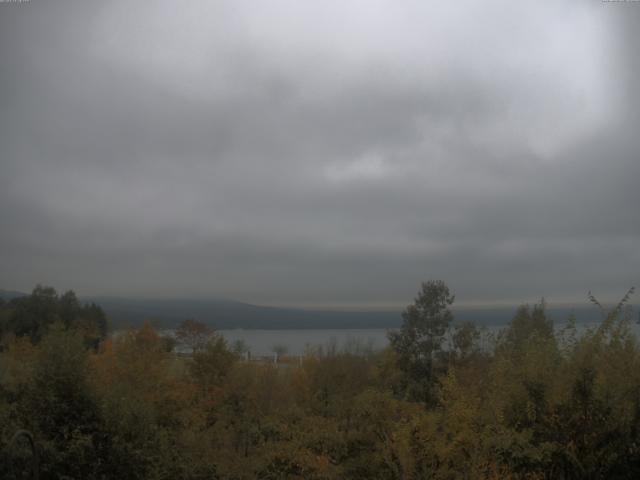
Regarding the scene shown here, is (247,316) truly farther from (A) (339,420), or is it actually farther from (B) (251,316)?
(A) (339,420)

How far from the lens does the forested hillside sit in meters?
15.3

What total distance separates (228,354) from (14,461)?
22.5 metres

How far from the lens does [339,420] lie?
99.9 feet

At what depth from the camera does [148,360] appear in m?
31.2

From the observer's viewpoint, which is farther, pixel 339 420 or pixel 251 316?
pixel 251 316

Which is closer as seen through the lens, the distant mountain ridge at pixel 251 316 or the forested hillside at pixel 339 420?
the forested hillside at pixel 339 420

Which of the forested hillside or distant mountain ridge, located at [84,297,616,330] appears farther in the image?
distant mountain ridge, located at [84,297,616,330]

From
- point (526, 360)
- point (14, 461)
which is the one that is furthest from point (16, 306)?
point (526, 360)

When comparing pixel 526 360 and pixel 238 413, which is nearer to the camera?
pixel 526 360

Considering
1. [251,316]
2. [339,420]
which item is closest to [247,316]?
[251,316]

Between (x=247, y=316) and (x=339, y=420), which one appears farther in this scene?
(x=247, y=316)

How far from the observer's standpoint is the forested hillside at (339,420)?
1533cm

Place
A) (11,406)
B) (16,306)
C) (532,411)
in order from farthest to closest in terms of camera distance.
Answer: (16,306), (11,406), (532,411)

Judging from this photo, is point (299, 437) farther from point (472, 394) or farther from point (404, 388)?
point (404, 388)
